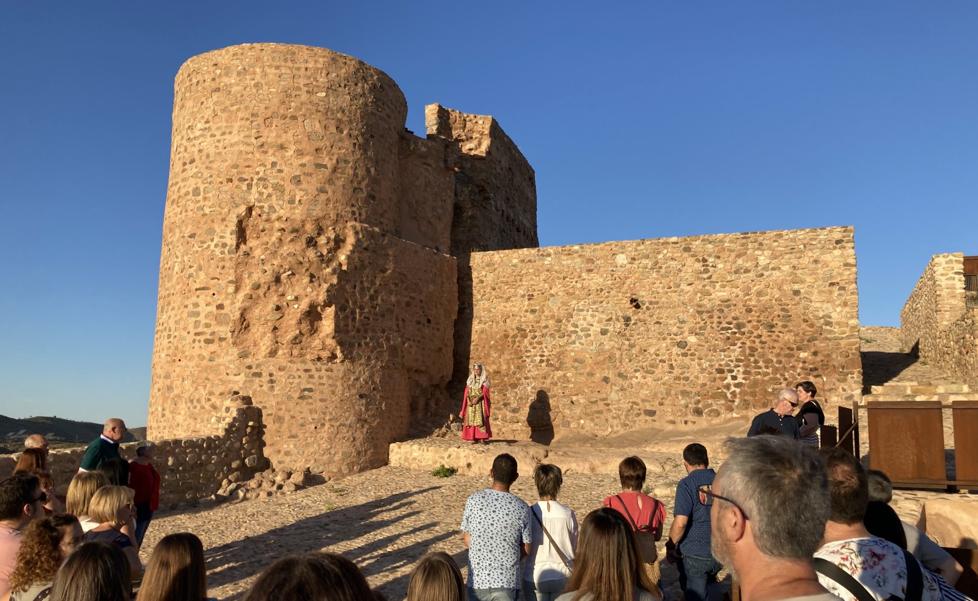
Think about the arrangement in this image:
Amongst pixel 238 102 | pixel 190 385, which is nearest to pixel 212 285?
pixel 190 385

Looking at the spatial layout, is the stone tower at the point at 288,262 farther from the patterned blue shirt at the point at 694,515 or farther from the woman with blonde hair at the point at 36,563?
the woman with blonde hair at the point at 36,563

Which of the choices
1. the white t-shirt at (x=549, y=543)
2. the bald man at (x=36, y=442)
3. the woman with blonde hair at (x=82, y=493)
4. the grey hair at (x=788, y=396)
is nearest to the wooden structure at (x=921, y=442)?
the grey hair at (x=788, y=396)

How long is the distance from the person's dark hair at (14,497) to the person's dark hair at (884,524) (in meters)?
4.58

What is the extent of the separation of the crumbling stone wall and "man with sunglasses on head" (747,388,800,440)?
800cm

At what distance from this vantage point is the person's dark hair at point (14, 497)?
400cm

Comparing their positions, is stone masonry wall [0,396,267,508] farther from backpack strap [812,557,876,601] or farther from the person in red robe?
backpack strap [812,557,876,601]

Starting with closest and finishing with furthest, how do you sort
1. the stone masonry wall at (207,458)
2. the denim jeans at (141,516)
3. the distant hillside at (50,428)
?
the denim jeans at (141,516) → the stone masonry wall at (207,458) → the distant hillside at (50,428)

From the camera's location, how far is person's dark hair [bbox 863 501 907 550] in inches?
133

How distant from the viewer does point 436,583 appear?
3.02m

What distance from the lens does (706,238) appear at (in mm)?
14047

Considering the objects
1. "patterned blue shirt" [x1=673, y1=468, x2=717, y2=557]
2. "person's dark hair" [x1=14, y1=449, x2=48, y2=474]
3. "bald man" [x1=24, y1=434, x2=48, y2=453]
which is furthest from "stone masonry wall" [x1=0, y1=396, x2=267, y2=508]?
"patterned blue shirt" [x1=673, y1=468, x2=717, y2=557]

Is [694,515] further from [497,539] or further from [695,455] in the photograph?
[497,539]

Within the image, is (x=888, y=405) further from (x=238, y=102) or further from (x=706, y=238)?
(x=238, y=102)

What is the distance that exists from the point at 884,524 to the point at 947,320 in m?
14.2
